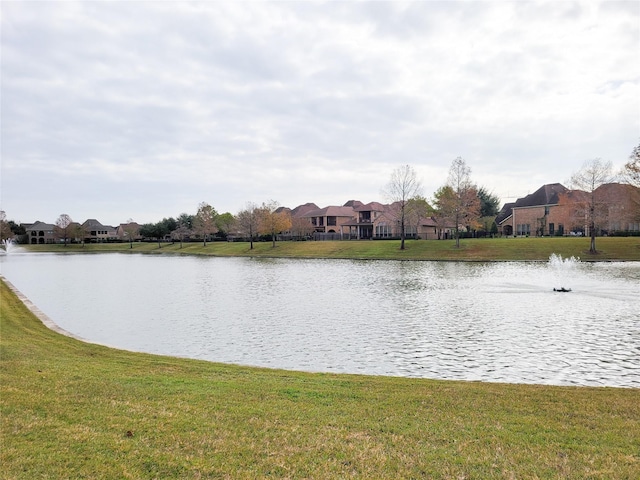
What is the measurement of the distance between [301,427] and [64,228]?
460 feet

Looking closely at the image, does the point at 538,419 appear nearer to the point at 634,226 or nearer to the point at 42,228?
the point at 634,226

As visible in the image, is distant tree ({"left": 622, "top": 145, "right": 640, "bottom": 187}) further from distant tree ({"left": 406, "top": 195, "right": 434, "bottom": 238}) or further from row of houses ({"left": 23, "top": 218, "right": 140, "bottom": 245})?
row of houses ({"left": 23, "top": 218, "right": 140, "bottom": 245})

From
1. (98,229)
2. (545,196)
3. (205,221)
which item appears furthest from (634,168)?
(98,229)

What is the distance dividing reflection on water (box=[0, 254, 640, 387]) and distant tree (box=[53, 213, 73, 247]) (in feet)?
333

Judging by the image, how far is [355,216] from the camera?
10994cm

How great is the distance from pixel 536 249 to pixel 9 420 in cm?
5625

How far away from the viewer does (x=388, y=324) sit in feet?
56.7

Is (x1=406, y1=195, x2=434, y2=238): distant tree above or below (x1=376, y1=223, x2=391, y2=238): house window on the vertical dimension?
above

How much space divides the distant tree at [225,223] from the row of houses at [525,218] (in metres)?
15.4

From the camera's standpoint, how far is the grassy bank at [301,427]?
17.0 feet

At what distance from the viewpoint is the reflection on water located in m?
12.0

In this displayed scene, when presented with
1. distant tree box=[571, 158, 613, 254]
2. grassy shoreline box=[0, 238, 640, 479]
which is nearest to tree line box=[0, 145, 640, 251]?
distant tree box=[571, 158, 613, 254]

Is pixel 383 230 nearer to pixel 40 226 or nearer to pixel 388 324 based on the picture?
pixel 388 324

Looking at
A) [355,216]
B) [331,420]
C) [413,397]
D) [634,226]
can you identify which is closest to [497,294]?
[413,397]
